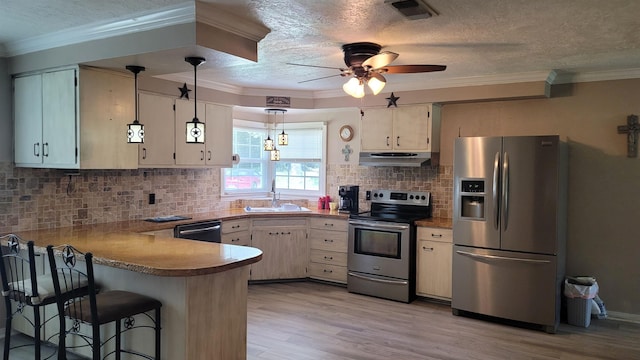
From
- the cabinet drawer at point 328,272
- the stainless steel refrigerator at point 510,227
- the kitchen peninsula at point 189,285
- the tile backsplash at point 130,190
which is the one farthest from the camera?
the cabinet drawer at point 328,272

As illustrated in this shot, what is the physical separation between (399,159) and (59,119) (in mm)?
3369

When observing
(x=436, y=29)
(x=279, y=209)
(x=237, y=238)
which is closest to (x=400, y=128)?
(x=279, y=209)

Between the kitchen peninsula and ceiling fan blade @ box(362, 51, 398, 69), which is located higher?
ceiling fan blade @ box(362, 51, 398, 69)

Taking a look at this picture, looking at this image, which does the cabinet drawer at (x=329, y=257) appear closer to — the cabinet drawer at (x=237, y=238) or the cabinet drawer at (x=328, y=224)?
the cabinet drawer at (x=328, y=224)

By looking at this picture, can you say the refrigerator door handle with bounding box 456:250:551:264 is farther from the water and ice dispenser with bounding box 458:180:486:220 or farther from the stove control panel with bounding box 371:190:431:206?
the stove control panel with bounding box 371:190:431:206

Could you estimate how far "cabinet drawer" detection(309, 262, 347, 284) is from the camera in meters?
5.40

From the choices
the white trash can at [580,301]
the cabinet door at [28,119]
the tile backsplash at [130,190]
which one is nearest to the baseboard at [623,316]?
the white trash can at [580,301]

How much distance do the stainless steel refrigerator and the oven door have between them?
574 millimetres

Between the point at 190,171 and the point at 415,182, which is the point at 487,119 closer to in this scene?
the point at 415,182

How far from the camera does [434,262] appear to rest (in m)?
4.79

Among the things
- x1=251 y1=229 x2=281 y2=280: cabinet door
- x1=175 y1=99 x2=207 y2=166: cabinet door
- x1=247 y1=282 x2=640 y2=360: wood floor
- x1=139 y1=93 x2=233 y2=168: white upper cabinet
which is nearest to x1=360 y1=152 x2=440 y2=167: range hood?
x1=251 y1=229 x2=281 y2=280: cabinet door

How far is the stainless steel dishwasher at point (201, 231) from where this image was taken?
176 inches

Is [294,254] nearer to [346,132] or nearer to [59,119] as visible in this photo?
[346,132]

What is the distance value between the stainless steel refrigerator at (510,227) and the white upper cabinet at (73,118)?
3.10 metres
